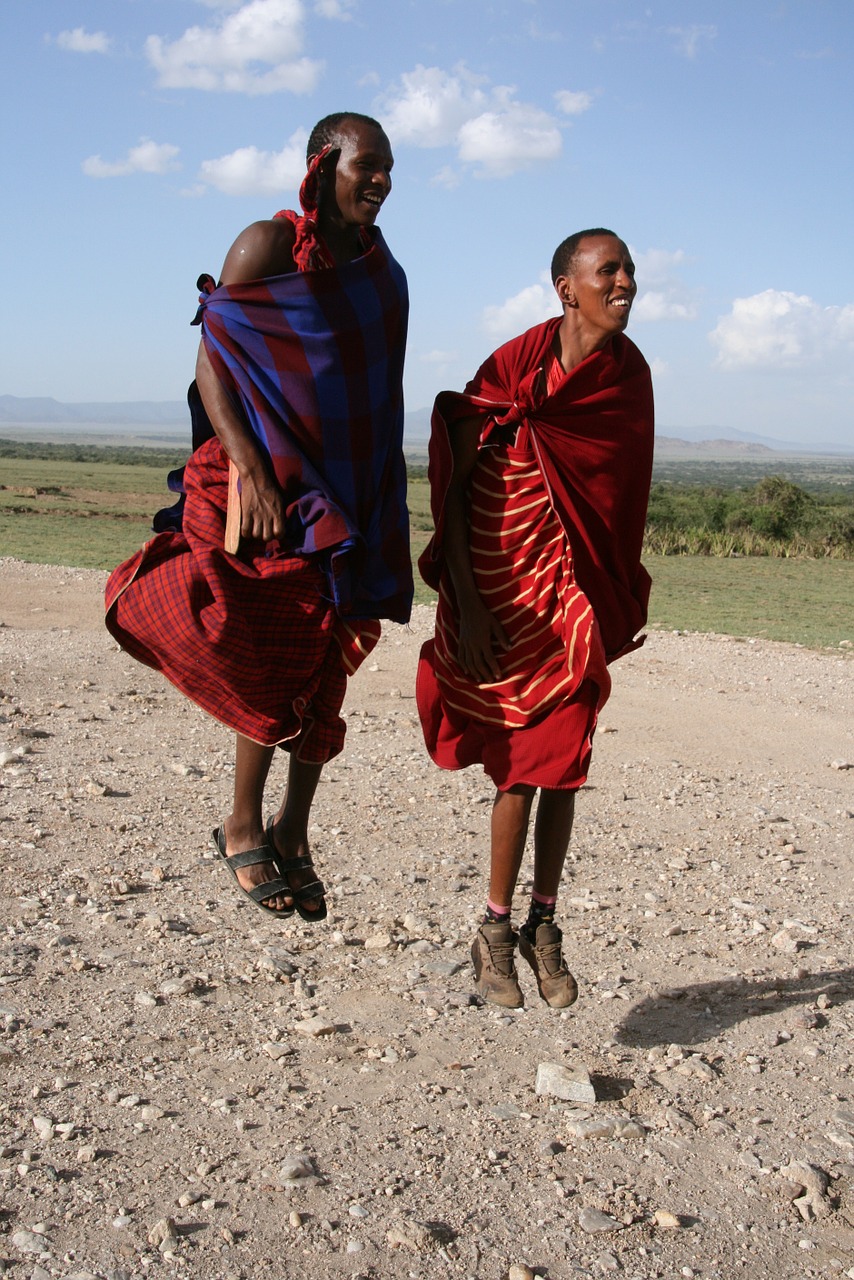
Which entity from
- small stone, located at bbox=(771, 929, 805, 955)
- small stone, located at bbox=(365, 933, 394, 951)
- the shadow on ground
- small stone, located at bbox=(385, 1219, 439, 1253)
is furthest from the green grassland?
small stone, located at bbox=(385, 1219, 439, 1253)

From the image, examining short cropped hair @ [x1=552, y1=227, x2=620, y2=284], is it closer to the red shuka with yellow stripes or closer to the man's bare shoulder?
the red shuka with yellow stripes

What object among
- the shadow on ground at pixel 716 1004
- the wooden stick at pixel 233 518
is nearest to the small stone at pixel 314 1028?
the shadow on ground at pixel 716 1004

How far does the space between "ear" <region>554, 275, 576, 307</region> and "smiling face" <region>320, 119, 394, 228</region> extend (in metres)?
0.61

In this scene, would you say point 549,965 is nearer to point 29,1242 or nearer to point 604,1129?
point 604,1129

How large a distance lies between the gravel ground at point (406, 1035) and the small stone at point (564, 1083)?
0.03m

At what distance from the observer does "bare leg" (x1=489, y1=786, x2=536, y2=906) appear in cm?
396

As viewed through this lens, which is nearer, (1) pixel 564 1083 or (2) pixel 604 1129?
(2) pixel 604 1129

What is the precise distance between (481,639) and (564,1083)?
1.39m

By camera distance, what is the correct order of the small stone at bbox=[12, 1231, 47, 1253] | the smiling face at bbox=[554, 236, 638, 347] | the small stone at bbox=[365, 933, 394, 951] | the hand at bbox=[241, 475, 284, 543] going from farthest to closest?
the small stone at bbox=[365, 933, 394, 951] → the smiling face at bbox=[554, 236, 638, 347] → the hand at bbox=[241, 475, 284, 543] → the small stone at bbox=[12, 1231, 47, 1253]

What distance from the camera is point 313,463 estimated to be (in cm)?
365

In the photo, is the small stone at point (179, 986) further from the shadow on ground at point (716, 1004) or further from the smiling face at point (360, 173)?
the smiling face at point (360, 173)

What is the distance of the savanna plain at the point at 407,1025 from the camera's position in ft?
10.5

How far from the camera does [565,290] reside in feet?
12.8

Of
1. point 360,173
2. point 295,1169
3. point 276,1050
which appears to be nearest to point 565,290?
point 360,173
